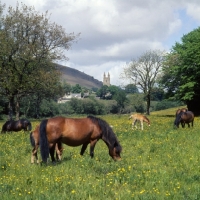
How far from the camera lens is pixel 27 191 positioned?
834 cm

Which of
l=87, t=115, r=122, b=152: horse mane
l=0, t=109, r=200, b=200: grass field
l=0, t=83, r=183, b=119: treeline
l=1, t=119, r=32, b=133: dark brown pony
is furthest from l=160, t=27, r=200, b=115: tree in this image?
l=87, t=115, r=122, b=152: horse mane

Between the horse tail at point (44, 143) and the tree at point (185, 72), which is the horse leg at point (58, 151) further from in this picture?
the tree at point (185, 72)

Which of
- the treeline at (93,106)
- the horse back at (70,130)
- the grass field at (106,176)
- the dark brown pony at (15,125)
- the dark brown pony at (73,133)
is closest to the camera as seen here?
the grass field at (106,176)

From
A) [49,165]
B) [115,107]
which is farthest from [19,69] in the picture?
[115,107]

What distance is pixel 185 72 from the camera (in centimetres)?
5481

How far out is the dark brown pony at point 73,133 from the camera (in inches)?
470

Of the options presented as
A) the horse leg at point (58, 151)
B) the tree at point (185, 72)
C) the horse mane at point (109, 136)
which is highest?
Result: the tree at point (185, 72)

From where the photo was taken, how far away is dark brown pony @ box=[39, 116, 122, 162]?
1193 centimetres

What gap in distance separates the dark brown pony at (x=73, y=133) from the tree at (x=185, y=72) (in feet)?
131

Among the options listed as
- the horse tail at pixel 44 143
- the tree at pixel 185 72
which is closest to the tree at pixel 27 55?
the tree at pixel 185 72

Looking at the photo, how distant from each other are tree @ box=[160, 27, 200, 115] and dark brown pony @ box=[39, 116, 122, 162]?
4000 cm

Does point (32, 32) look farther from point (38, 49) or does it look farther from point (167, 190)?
point (167, 190)

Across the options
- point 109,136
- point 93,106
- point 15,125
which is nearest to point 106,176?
point 109,136

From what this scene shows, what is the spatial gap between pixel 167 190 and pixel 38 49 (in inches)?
1572
